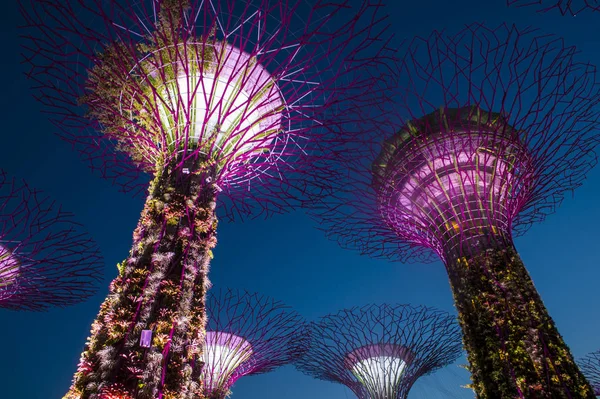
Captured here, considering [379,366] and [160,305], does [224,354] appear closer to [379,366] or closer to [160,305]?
[379,366]

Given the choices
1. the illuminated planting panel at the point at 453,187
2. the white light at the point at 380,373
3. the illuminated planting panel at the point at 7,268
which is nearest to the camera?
the illuminated planting panel at the point at 453,187

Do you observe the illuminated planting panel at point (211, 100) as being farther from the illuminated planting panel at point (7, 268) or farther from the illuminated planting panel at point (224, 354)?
the illuminated planting panel at point (224, 354)

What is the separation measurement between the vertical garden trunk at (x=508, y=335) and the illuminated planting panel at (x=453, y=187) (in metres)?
0.91

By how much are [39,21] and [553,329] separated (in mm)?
11110

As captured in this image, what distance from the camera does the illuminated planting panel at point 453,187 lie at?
33.2ft

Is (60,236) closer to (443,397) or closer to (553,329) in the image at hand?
(553,329)

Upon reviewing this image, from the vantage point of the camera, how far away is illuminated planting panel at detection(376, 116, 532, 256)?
10.1 m

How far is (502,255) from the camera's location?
370 inches

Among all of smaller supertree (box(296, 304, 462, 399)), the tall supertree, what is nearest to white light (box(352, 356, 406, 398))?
smaller supertree (box(296, 304, 462, 399))

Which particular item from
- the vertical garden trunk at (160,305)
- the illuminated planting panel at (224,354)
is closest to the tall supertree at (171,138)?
the vertical garden trunk at (160,305)

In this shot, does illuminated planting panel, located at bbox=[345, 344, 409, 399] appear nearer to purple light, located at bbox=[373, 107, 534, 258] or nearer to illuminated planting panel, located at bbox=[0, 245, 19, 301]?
purple light, located at bbox=[373, 107, 534, 258]

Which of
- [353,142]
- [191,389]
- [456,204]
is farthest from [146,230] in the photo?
[456,204]

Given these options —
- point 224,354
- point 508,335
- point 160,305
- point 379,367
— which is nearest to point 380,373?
point 379,367

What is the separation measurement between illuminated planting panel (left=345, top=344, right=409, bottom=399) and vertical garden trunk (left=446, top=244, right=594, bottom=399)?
8.13 metres
